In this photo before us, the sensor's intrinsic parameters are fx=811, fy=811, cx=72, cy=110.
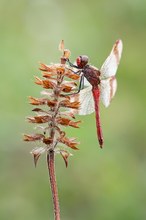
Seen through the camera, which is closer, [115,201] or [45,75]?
[45,75]

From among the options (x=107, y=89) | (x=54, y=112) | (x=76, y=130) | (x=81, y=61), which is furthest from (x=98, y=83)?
(x=76, y=130)

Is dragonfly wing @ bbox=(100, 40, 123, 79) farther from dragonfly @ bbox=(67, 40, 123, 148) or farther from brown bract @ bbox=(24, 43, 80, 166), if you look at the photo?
brown bract @ bbox=(24, 43, 80, 166)

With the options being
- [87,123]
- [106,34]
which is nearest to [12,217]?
[87,123]

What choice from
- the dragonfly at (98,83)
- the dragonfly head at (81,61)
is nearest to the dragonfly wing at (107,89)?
the dragonfly at (98,83)

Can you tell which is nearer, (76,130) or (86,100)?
(86,100)

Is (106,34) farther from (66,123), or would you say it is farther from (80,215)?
(66,123)

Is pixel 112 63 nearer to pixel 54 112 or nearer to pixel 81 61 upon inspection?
pixel 81 61

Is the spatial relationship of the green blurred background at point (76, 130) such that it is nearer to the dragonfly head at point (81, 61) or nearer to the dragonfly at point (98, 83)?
the dragonfly at point (98, 83)
